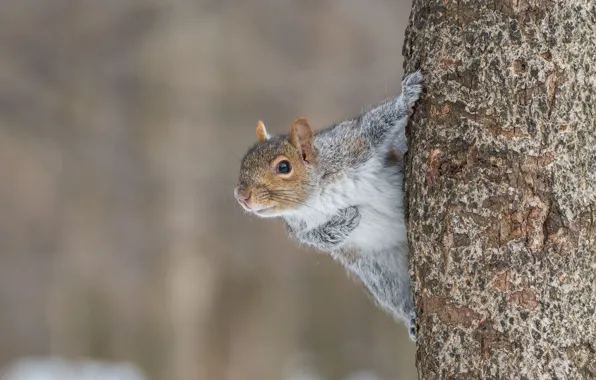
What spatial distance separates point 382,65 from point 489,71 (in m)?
4.50

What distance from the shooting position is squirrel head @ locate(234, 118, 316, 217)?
270 cm

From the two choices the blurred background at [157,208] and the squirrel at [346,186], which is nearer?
the squirrel at [346,186]

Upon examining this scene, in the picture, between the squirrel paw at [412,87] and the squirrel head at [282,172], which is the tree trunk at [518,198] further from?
the squirrel head at [282,172]

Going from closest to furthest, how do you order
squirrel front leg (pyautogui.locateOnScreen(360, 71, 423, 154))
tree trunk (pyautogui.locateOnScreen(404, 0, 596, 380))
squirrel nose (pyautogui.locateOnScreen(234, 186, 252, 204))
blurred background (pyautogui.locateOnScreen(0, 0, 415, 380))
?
tree trunk (pyautogui.locateOnScreen(404, 0, 596, 380)) → squirrel front leg (pyautogui.locateOnScreen(360, 71, 423, 154)) → squirrel nose (pyautogui.locateOnScreen(234, 186, 252, 204)) → blurred background (pyautogui.locateOnScreen(0, 0, 415, 380))

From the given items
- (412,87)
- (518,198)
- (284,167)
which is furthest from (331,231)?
(518,198)

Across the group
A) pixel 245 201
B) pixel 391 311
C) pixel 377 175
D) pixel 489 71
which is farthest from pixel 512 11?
pixel 391 311

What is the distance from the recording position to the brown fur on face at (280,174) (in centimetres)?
271

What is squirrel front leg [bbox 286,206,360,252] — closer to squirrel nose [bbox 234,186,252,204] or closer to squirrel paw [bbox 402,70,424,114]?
squirrel nose [bbox 234,186,252,204]

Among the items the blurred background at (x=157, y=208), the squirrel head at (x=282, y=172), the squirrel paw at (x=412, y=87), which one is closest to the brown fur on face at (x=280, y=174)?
the squirrel head at (x=282, y=172)

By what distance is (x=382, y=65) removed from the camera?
6445mm

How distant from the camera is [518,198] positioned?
1964mm

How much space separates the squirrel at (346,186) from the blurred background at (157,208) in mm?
3287

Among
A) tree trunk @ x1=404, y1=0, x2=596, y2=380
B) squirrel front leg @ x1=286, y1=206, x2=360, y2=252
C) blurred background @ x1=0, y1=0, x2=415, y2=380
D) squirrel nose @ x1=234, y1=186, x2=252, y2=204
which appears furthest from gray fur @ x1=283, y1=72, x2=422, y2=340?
blurred background @ x1=0, y1=0, x2=415, y2=380

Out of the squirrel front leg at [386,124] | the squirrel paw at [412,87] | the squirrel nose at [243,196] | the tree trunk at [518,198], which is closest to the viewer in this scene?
the tree trunk at [518,198]
